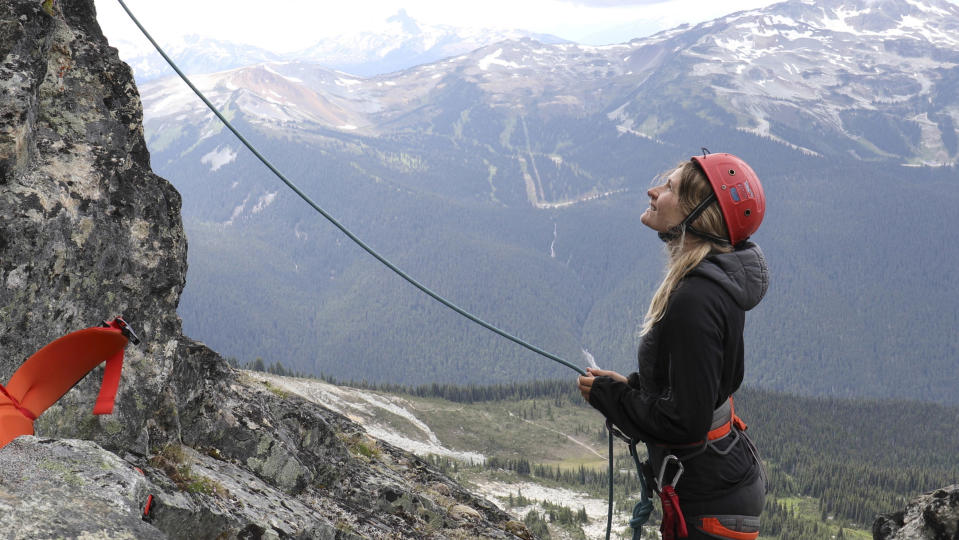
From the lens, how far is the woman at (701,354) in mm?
4727

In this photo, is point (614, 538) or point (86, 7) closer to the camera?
point (86, 7)

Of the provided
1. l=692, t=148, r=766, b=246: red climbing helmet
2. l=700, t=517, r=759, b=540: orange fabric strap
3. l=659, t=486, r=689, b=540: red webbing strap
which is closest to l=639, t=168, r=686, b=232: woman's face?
l=692, t=148, r=766, b=246: red climbing helmet

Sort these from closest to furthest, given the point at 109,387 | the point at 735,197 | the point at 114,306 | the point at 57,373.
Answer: the point at 57,373
the point at 109,387
the point at 735,197
the point at 114,306

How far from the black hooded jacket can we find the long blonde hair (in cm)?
12

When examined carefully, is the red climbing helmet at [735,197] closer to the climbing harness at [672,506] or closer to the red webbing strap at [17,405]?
the climbing harness at [672,506]

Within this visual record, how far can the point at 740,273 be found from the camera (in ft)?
16.6

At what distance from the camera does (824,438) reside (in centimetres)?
19200

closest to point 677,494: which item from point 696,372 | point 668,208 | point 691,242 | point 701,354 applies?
point 696,372

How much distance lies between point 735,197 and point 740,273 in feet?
2.17

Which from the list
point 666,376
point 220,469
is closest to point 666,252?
point 666,376

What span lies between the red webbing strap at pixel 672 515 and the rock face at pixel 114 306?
3.87 meters

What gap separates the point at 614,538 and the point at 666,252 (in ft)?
276

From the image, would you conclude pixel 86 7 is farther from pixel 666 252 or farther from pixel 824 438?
pixel 824 438

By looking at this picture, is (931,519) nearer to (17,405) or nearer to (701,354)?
(701,354)
